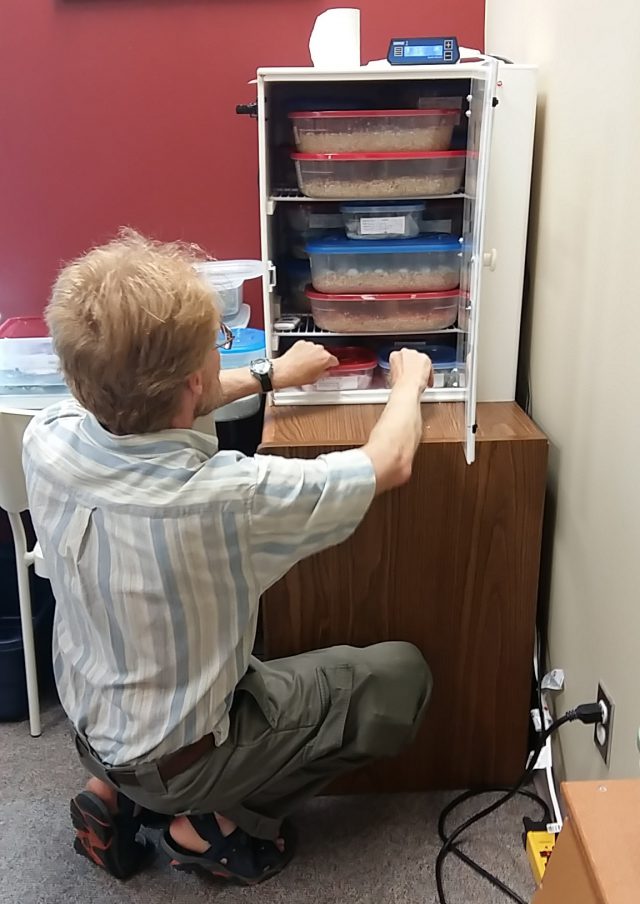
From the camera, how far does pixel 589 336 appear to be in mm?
1216

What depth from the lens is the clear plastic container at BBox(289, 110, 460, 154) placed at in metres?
1.37

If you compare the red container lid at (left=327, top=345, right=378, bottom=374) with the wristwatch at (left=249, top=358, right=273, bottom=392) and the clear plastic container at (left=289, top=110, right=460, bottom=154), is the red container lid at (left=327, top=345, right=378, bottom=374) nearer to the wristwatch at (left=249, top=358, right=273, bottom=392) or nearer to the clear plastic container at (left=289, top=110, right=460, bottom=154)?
the wristwatch at (left=249, top=358, right=273, bottom=392)

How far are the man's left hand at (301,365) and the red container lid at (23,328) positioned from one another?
0.59 metres

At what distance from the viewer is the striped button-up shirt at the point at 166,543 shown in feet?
3.30

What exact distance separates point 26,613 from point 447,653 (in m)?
0.79

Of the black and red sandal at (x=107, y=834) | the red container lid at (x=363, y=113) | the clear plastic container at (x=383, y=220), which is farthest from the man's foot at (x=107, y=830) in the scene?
the red container lid at (x=363, y=113)

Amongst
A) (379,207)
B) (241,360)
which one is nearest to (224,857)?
(241,360)

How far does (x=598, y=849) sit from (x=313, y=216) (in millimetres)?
1133

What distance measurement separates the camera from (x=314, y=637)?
1460mm

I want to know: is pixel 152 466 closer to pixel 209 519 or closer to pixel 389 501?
pixel 209 519

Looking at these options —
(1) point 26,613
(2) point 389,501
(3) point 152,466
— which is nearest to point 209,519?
(3) point 152,466

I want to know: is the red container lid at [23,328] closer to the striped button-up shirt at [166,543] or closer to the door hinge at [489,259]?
the striped button-up shirt at [166,543]

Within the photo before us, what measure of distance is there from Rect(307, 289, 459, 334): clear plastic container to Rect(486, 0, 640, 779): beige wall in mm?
168

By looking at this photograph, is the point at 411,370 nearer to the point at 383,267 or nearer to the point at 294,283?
the point at 383,267
